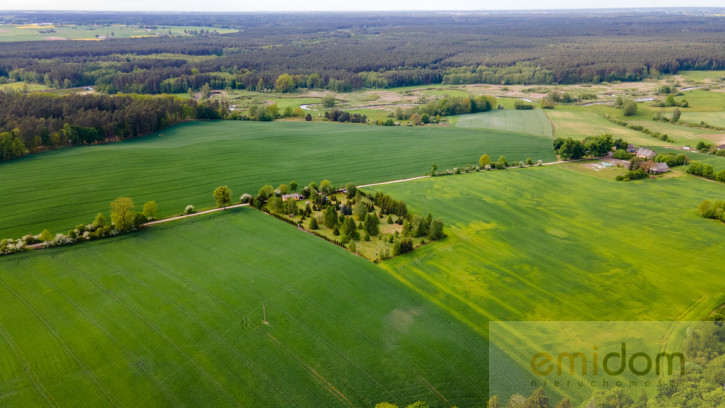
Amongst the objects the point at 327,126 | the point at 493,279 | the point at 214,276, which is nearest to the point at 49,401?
the point at 214,276

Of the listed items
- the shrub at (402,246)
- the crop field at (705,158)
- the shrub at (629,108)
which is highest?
the shrub at (629,108)

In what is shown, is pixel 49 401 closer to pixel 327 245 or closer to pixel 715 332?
pixel 327 245

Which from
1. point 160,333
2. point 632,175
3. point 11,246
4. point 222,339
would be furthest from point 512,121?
point 11,246

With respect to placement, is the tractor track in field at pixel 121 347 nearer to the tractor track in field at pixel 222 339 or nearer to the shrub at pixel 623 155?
the tractor track in field at pixel 222 339

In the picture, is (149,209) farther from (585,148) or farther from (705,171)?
(705,171)

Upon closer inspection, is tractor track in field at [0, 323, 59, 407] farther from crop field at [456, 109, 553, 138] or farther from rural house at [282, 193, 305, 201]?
crop field at [456, 109, 553, 138]

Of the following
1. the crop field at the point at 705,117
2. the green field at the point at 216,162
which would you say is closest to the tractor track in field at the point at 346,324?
the green field at the point at 216,162

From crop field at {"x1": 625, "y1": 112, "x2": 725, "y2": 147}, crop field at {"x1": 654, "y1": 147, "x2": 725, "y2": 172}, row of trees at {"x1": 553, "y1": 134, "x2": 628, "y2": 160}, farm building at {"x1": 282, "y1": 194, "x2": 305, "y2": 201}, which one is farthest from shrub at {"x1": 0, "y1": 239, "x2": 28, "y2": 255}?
crop field at {"x1": 625, "y1": 112, "x2": 725, "y2": 147}
